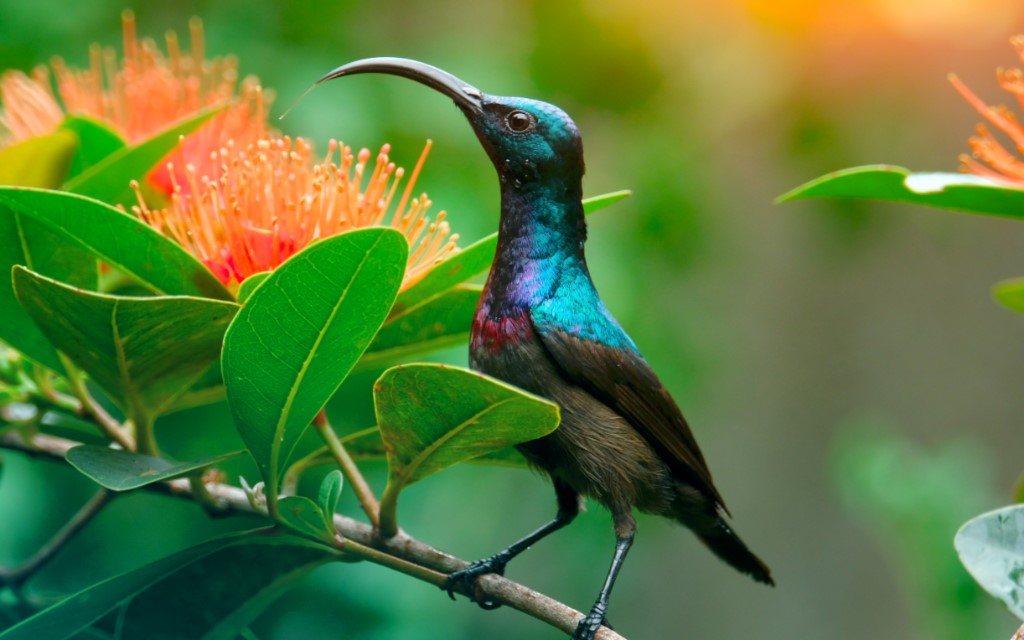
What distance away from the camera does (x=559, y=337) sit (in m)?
1.06

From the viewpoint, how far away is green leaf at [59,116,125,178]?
4.32 ft

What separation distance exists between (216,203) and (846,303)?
367cm

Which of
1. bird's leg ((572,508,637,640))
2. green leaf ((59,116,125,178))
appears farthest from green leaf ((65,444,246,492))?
green leaf ((59,116,125,178))

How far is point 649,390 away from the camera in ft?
3.76

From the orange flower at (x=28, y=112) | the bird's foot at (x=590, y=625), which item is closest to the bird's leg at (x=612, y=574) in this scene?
the bird's foot at (x=590, y=625)

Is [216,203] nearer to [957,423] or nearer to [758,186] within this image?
[758,186]

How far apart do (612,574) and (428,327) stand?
0.33 metres

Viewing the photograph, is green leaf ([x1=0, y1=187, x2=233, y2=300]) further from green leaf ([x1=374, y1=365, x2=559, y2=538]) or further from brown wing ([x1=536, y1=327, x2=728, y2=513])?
brown wing ([x1=536, y1=327, x2=728, y2=513])

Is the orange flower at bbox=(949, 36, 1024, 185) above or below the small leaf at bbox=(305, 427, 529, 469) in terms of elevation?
above

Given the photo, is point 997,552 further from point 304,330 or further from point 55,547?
point 55,547

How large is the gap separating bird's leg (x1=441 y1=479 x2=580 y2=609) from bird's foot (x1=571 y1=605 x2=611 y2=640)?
106mm

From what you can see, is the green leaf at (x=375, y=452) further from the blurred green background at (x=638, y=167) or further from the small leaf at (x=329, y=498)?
the blurred green background at (x=638, y=167)

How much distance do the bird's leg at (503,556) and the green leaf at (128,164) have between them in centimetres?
56

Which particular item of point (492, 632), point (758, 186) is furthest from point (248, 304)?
point (758, 186)
